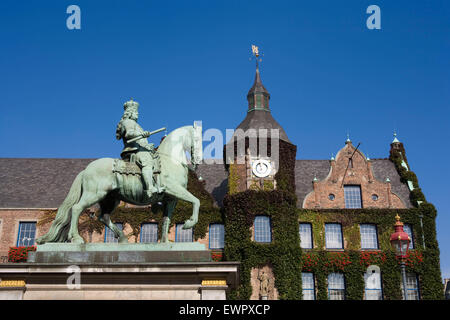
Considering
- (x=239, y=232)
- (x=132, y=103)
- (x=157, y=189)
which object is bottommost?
(x=157, y=189)

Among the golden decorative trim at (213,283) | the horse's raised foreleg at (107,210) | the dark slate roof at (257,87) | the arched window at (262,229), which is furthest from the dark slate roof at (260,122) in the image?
the golden decorative trim at (213,283)

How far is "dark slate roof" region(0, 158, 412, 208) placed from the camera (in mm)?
43281

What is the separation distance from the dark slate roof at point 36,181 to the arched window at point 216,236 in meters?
12.8

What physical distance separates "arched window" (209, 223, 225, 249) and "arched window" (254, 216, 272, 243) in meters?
3.00

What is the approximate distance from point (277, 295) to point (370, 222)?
32.4ft

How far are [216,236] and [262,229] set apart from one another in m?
3.84

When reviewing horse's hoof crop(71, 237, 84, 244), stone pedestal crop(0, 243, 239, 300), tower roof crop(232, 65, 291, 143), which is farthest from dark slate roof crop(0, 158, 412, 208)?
stone pedestal crop(0, 243, 239, 300)

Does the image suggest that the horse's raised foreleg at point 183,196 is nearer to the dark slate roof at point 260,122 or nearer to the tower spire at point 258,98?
the dark slate roof at point 260,122

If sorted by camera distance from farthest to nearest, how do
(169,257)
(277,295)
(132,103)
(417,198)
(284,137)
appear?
(284,137), (417,198), (277,295), (132,103), (169,257)

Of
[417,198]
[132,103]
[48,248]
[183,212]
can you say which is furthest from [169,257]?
[417,198]

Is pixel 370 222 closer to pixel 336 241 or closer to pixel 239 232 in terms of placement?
pixel 336 241

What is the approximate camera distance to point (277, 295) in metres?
36.4

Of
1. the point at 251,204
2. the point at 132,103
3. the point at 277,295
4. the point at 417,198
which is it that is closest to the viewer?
the point at 132,103

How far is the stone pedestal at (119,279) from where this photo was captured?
1249cm
